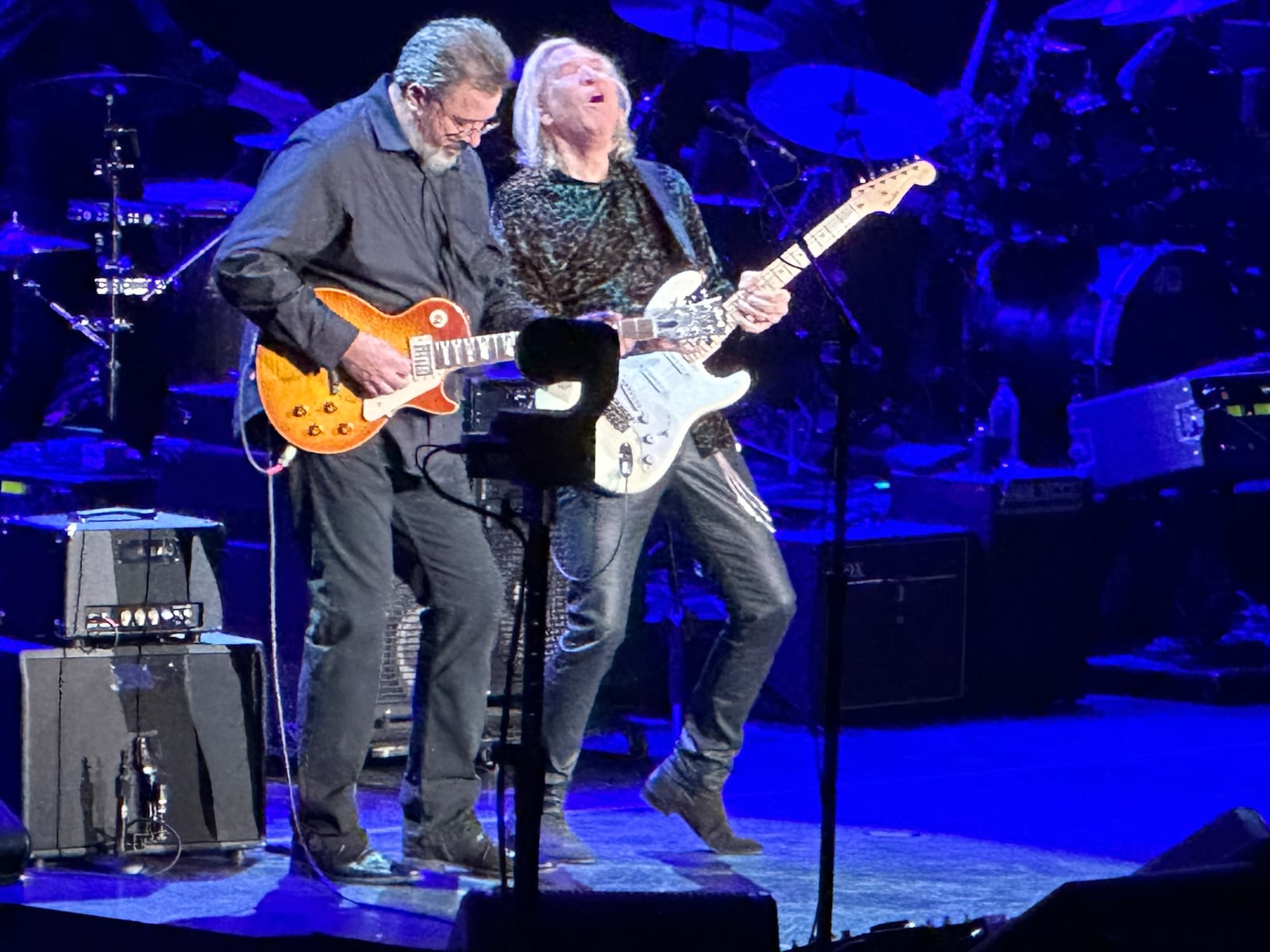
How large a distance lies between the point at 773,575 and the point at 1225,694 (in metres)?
3.60

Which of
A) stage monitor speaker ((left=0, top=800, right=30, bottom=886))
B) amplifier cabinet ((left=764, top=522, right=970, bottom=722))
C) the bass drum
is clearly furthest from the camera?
the bass drum

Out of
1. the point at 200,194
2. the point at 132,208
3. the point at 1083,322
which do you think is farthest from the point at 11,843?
the point at 1083,322

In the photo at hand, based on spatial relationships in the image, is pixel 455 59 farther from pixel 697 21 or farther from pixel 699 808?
pixel 697 21

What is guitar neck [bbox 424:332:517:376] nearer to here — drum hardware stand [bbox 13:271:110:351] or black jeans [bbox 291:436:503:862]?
black jeans [bbox 291:436:503:862]

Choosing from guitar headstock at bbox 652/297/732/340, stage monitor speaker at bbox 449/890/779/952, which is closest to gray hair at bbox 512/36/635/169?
guitar headstock at bbox 652/297/732/340

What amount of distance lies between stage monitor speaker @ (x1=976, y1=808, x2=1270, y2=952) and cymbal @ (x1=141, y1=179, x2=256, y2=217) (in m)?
5.37

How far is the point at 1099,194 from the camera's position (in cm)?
927

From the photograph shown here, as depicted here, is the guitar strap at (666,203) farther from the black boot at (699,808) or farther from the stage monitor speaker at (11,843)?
the stage monitor speaker at (11,843)

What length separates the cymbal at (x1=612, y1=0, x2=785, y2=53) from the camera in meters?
7.29

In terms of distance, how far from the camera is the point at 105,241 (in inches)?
317

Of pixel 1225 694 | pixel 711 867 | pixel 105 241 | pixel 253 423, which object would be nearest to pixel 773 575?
pixel 711 867

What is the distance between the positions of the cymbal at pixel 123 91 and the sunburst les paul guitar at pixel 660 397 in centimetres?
333

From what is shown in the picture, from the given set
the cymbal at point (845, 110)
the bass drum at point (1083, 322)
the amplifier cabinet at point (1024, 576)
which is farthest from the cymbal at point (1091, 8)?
the amplifier cabinet at point (1024, 576)

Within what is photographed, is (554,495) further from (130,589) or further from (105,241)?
(105,241)
